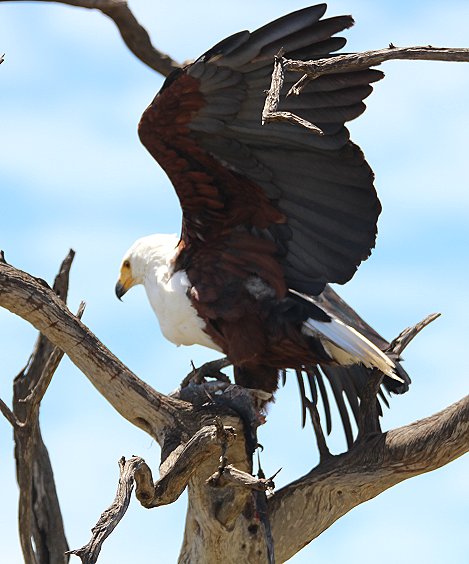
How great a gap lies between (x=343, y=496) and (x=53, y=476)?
2.17 m

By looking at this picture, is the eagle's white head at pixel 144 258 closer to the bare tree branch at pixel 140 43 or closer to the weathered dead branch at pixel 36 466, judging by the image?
the weathered dead branch at pixel 36 466

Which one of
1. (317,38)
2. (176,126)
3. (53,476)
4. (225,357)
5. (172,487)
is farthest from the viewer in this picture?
(53,476)

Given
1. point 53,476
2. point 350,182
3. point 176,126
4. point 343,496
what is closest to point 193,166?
point 176,126

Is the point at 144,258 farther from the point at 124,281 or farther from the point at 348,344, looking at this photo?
the point at 348,344

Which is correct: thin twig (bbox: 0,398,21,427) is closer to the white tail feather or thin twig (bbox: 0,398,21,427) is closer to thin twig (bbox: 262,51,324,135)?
the white tail feather

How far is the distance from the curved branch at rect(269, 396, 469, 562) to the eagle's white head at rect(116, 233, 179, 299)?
1.25m

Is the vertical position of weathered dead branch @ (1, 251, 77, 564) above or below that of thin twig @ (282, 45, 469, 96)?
above

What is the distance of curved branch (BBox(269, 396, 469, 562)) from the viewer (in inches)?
209

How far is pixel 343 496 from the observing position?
5.47m

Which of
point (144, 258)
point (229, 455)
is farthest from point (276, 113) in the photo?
point (144, 258)

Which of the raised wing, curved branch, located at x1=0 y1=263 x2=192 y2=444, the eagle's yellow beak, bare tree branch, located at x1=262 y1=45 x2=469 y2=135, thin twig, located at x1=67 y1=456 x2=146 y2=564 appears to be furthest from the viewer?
the eagle's yellow beak

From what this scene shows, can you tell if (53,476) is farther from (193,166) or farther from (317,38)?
(317,38)

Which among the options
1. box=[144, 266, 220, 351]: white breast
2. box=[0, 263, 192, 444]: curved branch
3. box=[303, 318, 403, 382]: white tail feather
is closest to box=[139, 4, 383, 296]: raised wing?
box=[144, 266, 220, 351]: white breast

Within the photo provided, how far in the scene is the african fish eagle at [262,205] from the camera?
5.12 meters
